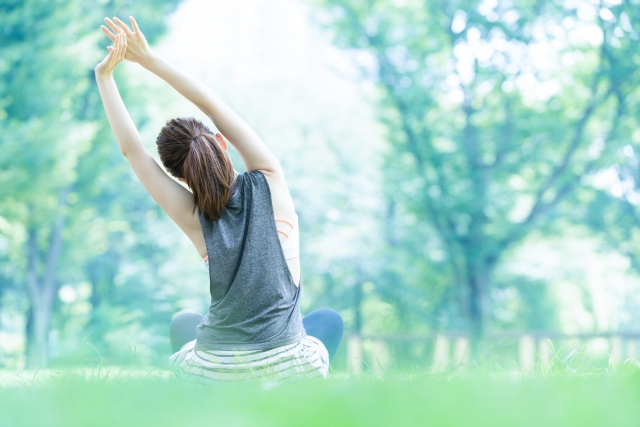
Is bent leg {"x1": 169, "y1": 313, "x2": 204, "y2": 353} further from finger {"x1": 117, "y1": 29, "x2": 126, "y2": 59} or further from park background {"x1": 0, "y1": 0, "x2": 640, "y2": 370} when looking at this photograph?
park background {"x1": 0, "y1": 0, "x2": 640, "y2": 370}

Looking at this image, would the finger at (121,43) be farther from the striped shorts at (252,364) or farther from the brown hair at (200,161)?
the striped shorts at (252,364)

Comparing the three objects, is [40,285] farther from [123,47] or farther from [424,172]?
[123,47]

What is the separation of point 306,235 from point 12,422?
40.8ft

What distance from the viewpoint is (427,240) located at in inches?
428

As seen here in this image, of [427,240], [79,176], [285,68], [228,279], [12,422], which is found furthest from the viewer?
[285,68]

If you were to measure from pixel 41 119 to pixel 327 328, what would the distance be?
22.0ft

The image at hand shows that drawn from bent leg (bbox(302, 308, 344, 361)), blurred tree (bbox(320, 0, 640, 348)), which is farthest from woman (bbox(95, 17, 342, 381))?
blurred tree (bbox(320, 0, 640, 348))

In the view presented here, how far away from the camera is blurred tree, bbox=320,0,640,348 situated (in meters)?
8.68

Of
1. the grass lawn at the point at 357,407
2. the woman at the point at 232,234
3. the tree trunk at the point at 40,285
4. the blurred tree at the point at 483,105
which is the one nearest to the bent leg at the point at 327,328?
the woman at the point at 232,234

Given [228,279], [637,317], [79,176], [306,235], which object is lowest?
[637,317]

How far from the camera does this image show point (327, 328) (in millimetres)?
1978

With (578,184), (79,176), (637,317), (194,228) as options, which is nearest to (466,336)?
(578,184)

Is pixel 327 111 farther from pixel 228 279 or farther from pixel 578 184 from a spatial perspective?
pixel 228 279

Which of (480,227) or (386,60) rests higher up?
(386,60)
